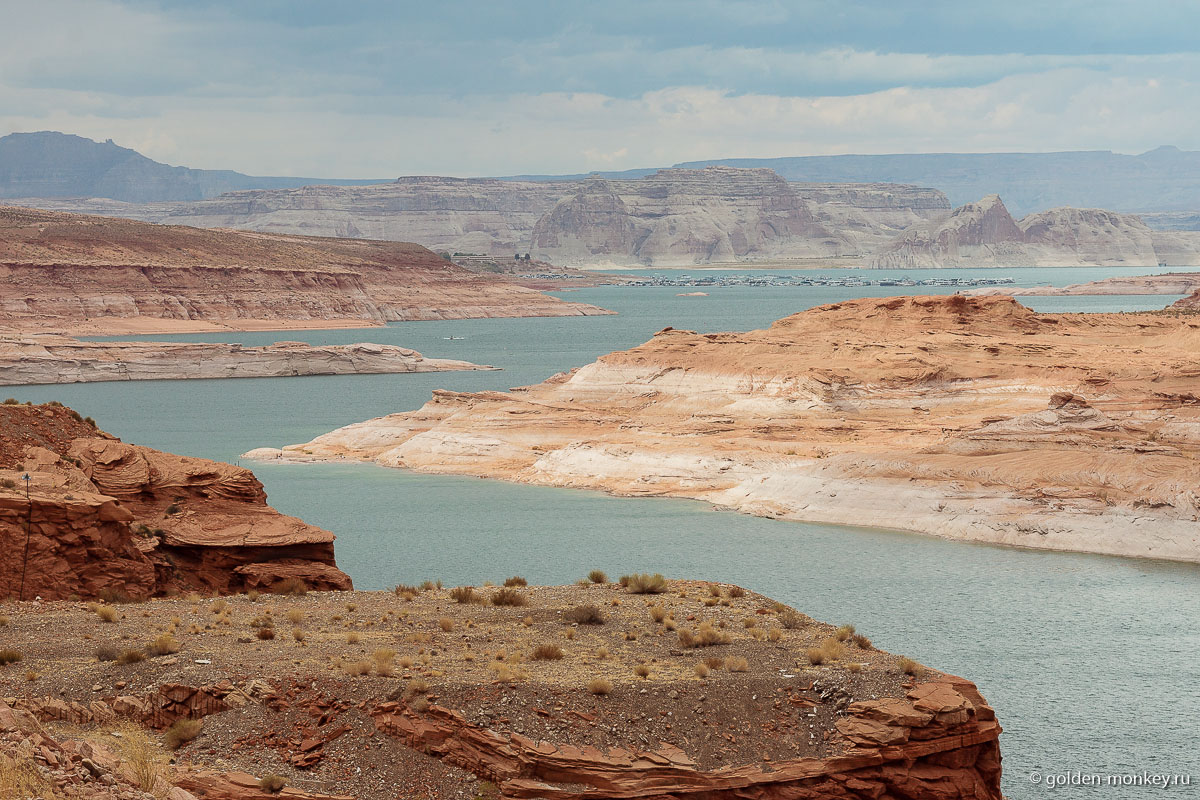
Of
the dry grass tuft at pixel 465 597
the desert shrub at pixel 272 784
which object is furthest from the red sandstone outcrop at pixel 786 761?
the dry grass tuft at pixel 465 597

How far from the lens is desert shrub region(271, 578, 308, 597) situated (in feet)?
69.8

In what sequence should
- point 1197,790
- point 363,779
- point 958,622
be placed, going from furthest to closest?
1. point 958,622
2. point 1197,790
3. point 363,779

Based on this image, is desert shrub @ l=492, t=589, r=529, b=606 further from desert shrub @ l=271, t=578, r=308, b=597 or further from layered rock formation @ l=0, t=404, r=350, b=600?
layered rock formation @ l=0, t=404, r=350, b=600

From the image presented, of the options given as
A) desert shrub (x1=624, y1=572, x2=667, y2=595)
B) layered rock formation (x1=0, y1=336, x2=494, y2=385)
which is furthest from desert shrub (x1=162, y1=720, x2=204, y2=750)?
layered rock formation (x1=0, y1=336, x2=494, y2=385)

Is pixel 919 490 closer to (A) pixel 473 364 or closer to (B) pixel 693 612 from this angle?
(B) pixel 693 612

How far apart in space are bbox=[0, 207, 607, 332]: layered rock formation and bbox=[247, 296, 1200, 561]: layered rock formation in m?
80.5

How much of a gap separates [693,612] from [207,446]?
47.5 m

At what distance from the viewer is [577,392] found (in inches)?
2591

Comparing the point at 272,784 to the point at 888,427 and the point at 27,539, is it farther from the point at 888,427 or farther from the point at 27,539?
the point at 888,427

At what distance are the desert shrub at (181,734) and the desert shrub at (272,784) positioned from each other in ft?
4.51

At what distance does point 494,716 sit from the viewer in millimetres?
13953

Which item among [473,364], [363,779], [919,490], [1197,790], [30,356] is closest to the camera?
[363,779]

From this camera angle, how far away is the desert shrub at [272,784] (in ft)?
42.5

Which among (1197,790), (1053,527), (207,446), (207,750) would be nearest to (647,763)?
(207,750)
